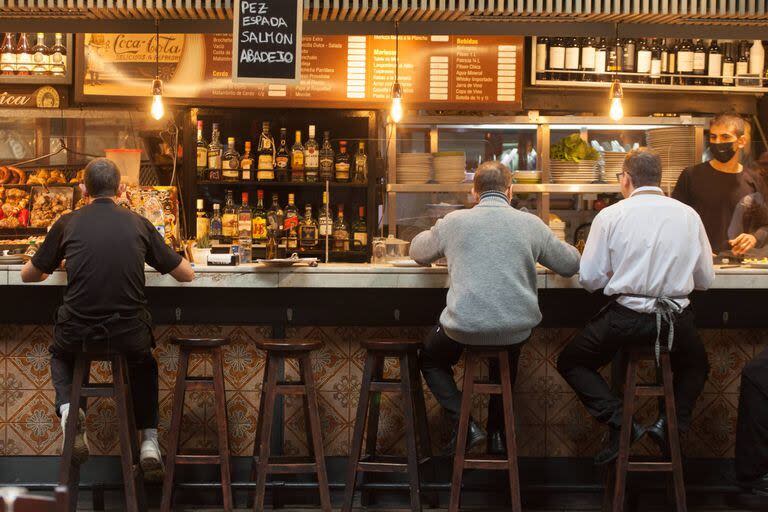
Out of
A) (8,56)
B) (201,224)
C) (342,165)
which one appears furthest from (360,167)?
(8,56)

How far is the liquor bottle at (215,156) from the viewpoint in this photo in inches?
275

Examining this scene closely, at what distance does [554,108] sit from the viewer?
7605mm

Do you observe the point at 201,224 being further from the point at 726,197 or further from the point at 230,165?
the point at 726,197

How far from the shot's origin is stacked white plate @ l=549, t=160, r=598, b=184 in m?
6.88

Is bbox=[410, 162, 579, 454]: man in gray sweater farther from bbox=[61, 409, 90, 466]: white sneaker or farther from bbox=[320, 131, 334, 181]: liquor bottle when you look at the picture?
bbox=[320, 131, 334, 181]: liquor bottle

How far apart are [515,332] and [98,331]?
5.88 feet

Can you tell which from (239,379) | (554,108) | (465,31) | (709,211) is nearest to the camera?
(239,379)

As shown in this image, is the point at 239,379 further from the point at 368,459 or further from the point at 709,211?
the point at 709,211

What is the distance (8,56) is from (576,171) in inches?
167

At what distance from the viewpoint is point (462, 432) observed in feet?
13.5

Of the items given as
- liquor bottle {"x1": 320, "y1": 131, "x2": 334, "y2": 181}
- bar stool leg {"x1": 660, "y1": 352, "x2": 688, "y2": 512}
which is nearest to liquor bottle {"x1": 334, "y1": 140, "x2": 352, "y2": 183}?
liquor bottle {"x1": 320, "y1": 131, "x2": 334, "y2": 181}

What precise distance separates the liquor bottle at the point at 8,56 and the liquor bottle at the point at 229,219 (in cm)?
189

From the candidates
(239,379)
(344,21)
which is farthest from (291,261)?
(344,21)

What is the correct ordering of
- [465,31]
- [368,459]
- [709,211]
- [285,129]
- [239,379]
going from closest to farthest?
[368,459], [239,379], [465,31], [709,211], [285,129]
